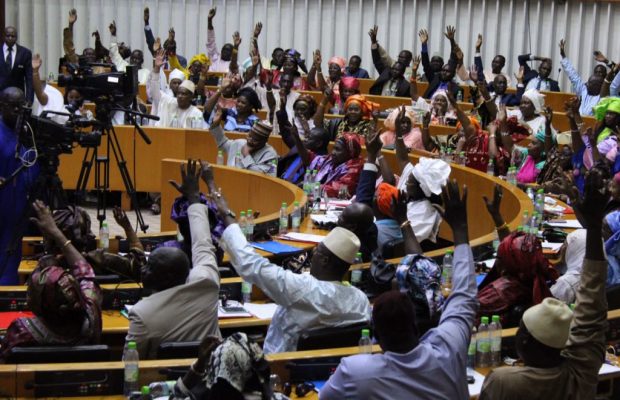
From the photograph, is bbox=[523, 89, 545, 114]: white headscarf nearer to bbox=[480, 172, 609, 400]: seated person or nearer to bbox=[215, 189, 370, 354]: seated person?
bbox=[215, 189, 370, 354]: seated person

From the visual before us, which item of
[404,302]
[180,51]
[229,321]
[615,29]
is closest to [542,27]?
[615,29]

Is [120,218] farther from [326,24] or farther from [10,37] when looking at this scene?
[326,24]

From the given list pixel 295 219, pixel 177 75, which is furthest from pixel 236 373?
pixel 177 75

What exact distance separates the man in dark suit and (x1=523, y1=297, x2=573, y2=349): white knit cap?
361 inches

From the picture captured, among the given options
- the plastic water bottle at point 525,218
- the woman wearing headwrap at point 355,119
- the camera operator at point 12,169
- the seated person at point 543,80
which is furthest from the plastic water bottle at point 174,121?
the plastic water bottle at point 525,218

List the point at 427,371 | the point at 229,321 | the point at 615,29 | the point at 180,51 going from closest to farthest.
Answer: the point at 427,371 → the point at 229,321 → the point at 615,29 → the point at 180,51

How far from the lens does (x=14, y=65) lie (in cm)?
1185

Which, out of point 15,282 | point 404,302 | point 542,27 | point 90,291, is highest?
point 542,27

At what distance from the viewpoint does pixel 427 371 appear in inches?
126

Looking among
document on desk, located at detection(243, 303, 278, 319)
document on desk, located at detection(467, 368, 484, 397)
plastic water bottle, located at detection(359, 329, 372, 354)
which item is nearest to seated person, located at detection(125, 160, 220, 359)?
plastic water bottle, located at detection(359, 329, 372, 354)

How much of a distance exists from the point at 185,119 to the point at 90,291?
26.0 ft

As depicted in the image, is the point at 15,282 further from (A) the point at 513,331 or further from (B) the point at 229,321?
(A) the point at 513,331

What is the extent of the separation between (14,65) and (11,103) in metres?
4.50

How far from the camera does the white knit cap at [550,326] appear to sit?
3.34 meters
